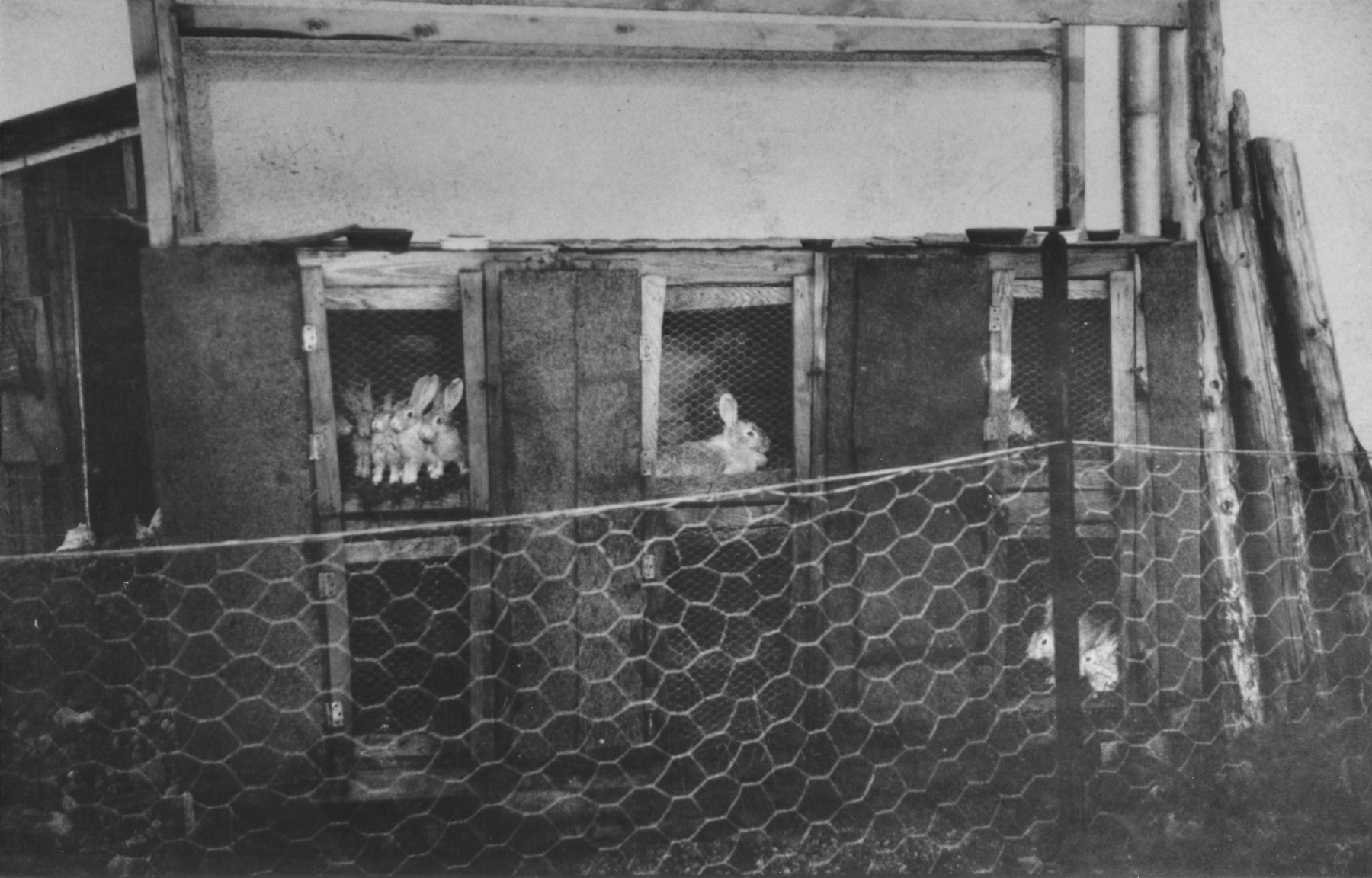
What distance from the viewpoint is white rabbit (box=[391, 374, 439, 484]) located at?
3.39 metres

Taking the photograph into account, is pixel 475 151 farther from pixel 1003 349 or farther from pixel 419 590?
pixel 1003 349

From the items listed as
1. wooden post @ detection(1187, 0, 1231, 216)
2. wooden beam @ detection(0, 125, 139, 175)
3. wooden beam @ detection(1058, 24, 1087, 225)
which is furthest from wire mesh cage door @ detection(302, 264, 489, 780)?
wooden post @ detection(1187, 0, 1231, 216)

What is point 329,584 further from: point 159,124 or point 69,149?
point 69,149

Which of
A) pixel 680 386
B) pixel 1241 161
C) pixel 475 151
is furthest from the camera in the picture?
pixel 1241 161

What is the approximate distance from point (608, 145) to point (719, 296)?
0.98 metres

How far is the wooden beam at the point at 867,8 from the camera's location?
3639 mm

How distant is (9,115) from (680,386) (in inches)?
131

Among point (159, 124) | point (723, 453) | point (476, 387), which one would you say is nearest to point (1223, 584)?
point (723, 453)

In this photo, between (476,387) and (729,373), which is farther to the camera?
→ (729,373)

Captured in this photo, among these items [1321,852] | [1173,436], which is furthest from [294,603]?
[1321,852]

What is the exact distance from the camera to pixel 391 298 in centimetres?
334

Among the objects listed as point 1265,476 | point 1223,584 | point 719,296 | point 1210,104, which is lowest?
point 1223,584

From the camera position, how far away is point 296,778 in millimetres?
3326

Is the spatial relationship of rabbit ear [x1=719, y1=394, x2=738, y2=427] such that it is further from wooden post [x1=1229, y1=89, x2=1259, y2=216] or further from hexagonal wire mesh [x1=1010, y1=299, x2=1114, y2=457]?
wooden post [x1=1229, y1=89, x2=1259, y2=216]
